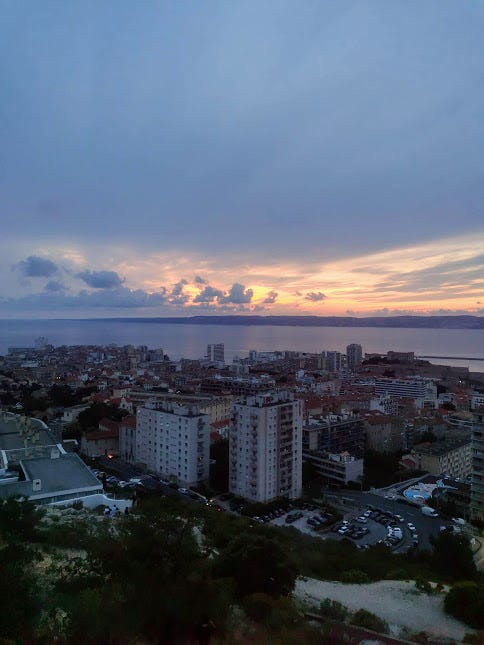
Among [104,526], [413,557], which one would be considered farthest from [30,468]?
[413,557]

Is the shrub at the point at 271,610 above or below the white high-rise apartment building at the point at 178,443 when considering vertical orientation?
above

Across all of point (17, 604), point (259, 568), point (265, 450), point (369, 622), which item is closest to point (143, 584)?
point (17, 604)

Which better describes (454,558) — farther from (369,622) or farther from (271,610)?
(271,610)

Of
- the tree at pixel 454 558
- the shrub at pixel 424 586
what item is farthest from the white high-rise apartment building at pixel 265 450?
the shrub at pixel 424 586

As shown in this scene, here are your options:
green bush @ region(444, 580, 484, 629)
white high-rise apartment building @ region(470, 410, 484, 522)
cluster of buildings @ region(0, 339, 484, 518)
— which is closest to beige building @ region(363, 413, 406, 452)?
cluster of buildings @ region(0, 339, 484, 518)

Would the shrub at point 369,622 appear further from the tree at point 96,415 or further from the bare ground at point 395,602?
the tree at point 96,415

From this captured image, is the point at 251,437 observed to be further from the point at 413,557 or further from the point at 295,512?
the point at 413,557
